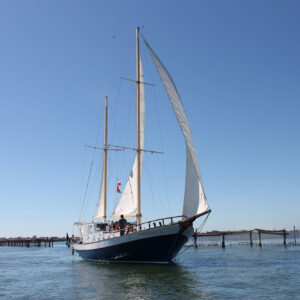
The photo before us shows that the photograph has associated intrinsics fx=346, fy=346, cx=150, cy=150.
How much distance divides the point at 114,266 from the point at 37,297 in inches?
430

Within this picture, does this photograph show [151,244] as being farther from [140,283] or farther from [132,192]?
[132,192]

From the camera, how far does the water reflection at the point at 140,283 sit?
16953 mm

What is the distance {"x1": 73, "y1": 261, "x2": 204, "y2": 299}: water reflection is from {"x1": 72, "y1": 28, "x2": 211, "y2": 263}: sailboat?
1.31 m

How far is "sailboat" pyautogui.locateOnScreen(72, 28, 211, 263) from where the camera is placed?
25031 mm

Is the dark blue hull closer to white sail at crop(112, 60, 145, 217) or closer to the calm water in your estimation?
the calm water

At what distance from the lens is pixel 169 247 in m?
26.1

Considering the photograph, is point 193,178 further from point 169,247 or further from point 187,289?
point 187,289

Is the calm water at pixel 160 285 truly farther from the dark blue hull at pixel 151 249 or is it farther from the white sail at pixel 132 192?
the white sail at pixel 132 192

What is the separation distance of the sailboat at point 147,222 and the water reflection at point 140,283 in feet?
4.31

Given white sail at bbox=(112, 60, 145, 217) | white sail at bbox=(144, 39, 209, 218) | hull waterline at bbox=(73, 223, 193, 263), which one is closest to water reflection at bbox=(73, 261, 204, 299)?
hull waterline at bbox=(73, 223, 193, 263)

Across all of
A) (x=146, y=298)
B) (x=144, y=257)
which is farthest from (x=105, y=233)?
(x=146, y=298)

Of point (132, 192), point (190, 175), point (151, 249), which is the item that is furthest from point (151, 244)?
point (132, 192)

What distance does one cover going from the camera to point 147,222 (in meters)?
26.5

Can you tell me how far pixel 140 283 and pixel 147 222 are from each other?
23.3 ft
